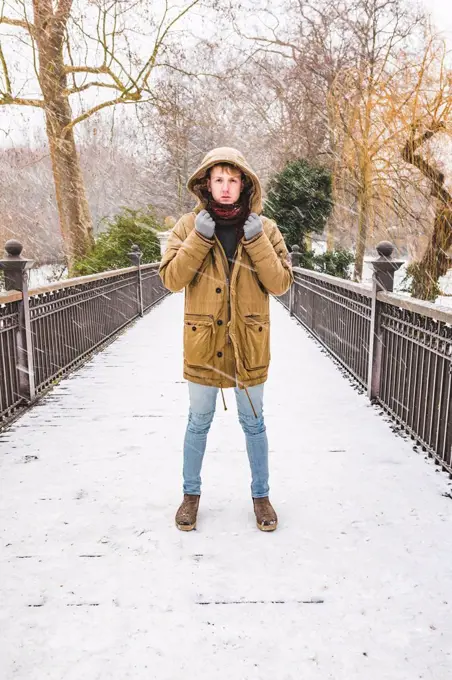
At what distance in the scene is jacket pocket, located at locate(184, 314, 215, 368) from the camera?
282 cm

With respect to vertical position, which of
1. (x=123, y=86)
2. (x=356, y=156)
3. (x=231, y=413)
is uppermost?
(x=123, y=86)

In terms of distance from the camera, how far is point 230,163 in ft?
8.89

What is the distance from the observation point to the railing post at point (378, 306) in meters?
5.10

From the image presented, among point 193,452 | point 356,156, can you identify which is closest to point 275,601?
point 193,452

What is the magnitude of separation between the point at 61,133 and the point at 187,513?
1388cm

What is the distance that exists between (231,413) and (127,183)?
4231 centimetres

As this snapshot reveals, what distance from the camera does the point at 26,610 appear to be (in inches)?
92.1

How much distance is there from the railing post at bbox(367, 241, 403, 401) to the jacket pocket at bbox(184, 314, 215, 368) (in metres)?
2.73

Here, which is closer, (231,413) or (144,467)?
(144,467)

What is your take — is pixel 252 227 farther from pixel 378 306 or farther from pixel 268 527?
pixel 378 306

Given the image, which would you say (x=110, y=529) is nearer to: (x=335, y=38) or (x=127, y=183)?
(x=335, y=38)

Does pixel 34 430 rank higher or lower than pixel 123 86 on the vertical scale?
lower

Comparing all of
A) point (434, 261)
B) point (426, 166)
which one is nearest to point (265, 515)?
point (434, 261)

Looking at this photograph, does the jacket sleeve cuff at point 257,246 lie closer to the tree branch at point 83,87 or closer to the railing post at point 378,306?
the railing post at point 378,306
